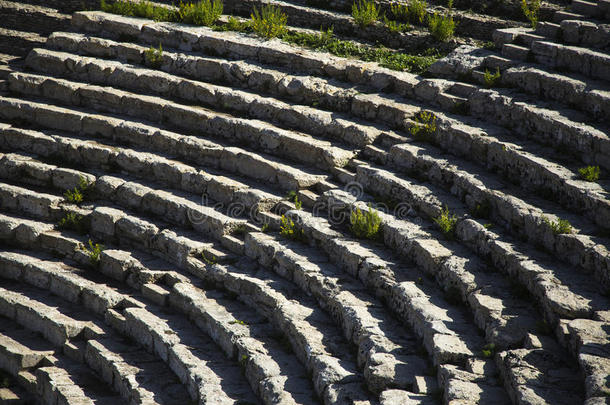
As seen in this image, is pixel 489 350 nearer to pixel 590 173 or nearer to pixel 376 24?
pixel 590 173

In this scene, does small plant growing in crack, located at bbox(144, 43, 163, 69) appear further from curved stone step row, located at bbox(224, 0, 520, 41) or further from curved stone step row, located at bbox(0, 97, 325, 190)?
curved stone step row, located at bbox(224, 0, 520, 41)

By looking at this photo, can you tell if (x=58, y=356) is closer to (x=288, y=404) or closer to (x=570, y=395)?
(x=288, y=404)

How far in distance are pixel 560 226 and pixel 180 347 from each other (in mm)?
4493

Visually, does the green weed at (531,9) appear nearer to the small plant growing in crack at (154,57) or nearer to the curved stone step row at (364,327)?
the curved stone step row at (364,327)

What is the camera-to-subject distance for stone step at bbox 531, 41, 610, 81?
966 cm

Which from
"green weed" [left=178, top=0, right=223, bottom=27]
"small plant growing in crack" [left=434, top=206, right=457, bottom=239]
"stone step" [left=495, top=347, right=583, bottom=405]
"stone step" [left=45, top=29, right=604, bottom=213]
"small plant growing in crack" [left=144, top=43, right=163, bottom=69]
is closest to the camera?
"stone step" [left=495, top=347, right=583, bottom=405]

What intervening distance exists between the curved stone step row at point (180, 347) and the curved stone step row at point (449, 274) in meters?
1.92

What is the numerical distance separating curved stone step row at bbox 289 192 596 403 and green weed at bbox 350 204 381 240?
124mm

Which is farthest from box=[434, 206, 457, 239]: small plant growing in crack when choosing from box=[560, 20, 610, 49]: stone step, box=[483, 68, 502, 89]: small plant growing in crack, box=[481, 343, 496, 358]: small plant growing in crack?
box=[560, 20, 610, 49]: stone step

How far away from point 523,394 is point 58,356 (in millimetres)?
6127

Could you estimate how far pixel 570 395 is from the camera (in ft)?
19.7

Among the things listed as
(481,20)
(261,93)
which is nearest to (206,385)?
(261,93)

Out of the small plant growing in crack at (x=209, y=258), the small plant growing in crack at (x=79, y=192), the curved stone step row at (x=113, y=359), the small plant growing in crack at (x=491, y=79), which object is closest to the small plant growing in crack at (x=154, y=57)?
the small plant growing in crack at (x=79, y=192)

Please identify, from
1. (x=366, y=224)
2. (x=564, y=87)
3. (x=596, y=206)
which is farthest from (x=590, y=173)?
(x=366, y=224)
